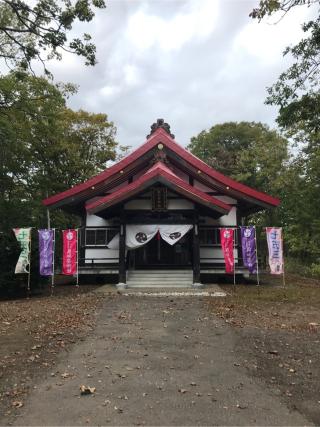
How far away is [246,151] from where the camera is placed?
31297 mm

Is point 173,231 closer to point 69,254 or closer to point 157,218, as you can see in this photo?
point 157,218

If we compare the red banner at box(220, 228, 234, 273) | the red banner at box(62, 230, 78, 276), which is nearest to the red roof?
the red banner at box(62, 230, 78, 276)

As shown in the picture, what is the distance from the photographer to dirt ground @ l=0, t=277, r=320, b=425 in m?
4.05

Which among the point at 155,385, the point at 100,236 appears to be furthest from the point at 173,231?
the point at 155,385

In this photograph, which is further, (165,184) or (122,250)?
(122,250)

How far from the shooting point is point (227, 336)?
7180 millimetres

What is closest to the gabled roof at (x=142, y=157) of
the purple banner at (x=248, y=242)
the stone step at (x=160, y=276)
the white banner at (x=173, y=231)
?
the purple banner at (x=248, y=242)

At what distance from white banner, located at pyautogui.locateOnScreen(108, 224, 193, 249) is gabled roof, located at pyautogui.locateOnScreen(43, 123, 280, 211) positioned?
3.34 meters

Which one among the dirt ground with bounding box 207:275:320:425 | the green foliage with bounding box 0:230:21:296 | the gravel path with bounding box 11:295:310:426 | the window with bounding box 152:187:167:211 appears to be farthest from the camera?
the window with bounding box 152:187:167:211

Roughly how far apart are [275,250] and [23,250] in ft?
28.3

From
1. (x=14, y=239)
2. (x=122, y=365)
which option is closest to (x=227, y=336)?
(x=122, y=365)

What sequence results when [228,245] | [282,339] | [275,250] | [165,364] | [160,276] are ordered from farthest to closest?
[160,276] < [228,245] < [275,250] < [282,339] < [165,364]

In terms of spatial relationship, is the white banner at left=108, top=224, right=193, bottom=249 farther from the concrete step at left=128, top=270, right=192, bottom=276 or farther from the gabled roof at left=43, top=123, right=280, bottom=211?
the gabled roof at left=43, top=123, right=280, bottom=211

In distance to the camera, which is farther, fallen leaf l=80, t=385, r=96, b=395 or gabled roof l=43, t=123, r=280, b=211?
gabled roof l=43, t=123, r=280, b=211
